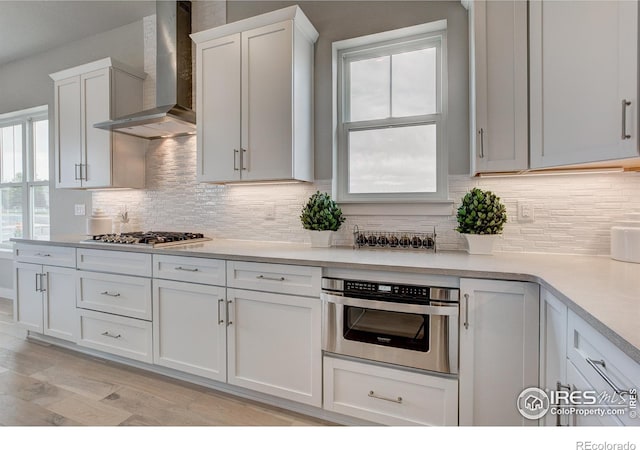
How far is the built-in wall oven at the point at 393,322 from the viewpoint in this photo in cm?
154

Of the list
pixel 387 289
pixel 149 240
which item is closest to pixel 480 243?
pixel 387 289

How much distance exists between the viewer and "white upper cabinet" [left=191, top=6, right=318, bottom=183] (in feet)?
7.27

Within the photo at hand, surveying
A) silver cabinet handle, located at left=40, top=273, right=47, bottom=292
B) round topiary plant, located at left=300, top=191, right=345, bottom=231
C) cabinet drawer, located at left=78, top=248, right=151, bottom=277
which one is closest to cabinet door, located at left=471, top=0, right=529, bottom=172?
round topiary plant, located at left=300, top=191, right=345, bottom=231

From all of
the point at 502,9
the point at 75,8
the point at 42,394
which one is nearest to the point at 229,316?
the point at 42,394

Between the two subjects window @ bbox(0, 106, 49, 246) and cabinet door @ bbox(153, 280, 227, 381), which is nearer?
cabinet door @ bbox(153, 280, 227, 381)

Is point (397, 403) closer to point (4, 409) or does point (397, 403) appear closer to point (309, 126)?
point (309, 126)

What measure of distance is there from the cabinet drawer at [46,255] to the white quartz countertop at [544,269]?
261mm

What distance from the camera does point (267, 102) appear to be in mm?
2275

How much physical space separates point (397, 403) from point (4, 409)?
2278 mm

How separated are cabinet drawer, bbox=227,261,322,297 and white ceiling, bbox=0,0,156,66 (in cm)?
276

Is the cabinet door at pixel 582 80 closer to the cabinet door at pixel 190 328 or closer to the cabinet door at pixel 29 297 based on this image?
the cabinet door at pixel 190 328

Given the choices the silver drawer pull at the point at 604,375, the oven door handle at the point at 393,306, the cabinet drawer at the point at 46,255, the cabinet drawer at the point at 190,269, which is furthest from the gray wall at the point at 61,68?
the silver drawer pull at the point at 604,375

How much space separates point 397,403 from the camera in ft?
5.41

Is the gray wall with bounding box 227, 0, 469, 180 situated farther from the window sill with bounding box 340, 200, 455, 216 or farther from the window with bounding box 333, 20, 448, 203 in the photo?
the window sill with bounding box 340, 200, 455, 216
